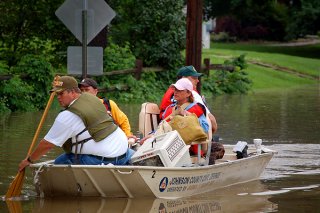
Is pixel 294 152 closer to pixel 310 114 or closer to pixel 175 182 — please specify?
pixel 175 182

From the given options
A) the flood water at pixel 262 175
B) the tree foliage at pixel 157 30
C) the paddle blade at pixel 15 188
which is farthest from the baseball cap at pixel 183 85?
the tree foliage at pixel 157 30

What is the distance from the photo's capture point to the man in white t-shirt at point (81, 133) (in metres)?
12.3

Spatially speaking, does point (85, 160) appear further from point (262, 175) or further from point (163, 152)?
point (262, 175)

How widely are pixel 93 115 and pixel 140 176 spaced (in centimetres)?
95

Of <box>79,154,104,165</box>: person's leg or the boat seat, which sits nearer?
<box>79,154,104,165</box>: person's leg

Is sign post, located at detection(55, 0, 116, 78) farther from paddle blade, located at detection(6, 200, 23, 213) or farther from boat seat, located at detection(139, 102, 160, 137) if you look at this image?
paddle blade, located at detection(6, 200, 23, 213)

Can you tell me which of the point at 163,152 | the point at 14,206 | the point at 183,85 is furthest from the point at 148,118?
the point at 14,206

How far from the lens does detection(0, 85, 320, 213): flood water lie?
41.3 feet

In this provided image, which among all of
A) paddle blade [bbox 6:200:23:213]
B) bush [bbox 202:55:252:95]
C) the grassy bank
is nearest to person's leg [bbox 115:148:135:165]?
paddle blade [bbox 6:200:23:213]

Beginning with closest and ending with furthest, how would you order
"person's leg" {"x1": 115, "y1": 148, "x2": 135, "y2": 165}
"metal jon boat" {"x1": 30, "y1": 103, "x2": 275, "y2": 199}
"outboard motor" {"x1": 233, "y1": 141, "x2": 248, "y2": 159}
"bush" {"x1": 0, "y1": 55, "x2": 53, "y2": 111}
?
1. "metal jon boat" {"x1": 30, "y1": 103, "x2": 275, "y2": 199}
2. "person's leg" {"x1": 115, "y1": 148, "x2": 135, "y2": 165}
3. "outboard motor" {"x1": 233, "y1": 141, "x2": 248, "y2": 159}
4. "bush" {"x1": 0, "y1": 55, "x2": 53, "y2": 111}

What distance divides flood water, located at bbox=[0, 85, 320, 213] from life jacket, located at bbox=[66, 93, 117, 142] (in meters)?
0.88

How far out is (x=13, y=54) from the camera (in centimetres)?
3019

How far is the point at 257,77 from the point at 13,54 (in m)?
17.8

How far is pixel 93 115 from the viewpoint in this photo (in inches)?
491
